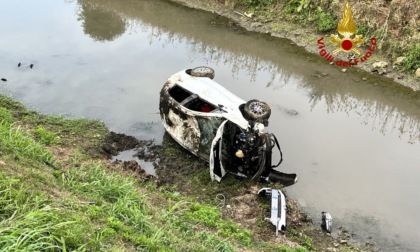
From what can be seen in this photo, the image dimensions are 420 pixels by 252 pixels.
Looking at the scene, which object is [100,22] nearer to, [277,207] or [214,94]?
[214,94]

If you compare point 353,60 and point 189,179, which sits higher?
point 353,60

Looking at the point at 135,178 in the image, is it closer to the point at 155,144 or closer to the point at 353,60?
the point at 155,144

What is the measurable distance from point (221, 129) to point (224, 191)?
134 centimetres

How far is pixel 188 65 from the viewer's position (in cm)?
1517

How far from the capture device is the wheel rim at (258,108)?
9349 millimetres

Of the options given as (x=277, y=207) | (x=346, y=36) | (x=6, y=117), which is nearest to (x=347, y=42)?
(x=346, y=36)

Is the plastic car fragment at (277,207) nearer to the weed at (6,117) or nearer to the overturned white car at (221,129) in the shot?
the overturned white car at (221,129)

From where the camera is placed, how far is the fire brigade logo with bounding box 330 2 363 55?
1566 cm

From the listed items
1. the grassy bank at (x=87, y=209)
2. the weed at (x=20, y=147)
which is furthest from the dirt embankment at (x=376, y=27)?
the weed at (x=20, y=147)

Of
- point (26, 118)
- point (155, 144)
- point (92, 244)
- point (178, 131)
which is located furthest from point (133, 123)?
point (92, 244)

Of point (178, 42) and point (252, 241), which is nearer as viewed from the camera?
point (252, 241)

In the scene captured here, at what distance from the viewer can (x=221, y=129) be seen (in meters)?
9.44

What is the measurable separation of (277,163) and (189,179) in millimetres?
2165

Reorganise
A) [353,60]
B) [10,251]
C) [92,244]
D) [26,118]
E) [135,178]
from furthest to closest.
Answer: [353,60] → [26,118] → [135,178] → [92,244] → [10,251]
